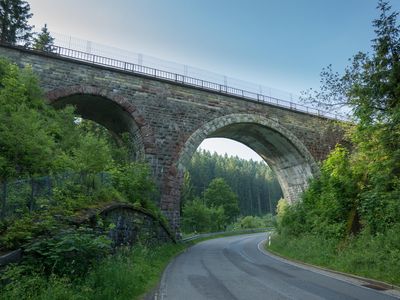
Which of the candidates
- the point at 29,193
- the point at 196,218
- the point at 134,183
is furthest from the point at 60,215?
the point at 196,218

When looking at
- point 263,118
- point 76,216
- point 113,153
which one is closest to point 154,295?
point 76,216

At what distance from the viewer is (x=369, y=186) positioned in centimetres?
1429

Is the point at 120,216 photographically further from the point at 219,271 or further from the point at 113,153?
the point at 113,153

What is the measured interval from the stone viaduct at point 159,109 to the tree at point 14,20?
11.1 meters

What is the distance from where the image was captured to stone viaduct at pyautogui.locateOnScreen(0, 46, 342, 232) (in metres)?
17.8

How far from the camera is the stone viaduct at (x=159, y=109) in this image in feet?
58.3

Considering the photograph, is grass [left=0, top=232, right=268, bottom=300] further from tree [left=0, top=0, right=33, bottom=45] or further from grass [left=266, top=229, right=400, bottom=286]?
tree [left=0, top=0, right=33, bottom=45]

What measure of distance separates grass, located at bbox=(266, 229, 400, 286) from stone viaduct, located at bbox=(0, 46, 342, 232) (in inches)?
292

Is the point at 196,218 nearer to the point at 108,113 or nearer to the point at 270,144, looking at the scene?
the point at 270,144

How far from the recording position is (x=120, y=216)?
11828 mm

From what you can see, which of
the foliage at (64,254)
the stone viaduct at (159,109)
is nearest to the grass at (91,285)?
the foliage at (64,254)

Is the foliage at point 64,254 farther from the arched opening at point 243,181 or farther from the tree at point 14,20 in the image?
the arched opening at point 243,181

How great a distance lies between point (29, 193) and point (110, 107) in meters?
12.2

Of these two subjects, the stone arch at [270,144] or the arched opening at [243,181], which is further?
the arched opening at [243,181]
